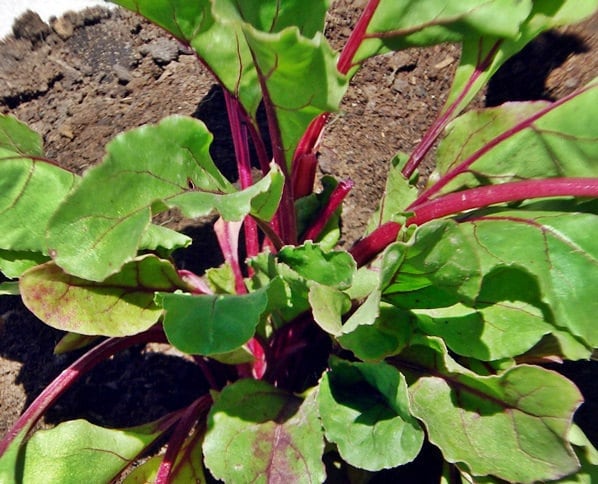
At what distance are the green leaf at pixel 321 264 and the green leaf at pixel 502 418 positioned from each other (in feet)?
0.54

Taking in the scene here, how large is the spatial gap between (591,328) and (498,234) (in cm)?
16

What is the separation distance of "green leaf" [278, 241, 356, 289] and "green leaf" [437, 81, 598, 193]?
0.31 meters

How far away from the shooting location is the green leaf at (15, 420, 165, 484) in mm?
945

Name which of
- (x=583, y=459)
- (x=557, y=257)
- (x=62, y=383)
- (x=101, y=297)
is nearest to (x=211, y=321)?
(x=101, y=297)

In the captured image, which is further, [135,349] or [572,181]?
[135,349]

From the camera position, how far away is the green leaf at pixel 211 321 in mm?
787

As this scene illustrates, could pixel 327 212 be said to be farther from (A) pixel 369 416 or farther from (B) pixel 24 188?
(B) pixel 24 188

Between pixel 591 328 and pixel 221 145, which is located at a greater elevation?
pixel 221 145

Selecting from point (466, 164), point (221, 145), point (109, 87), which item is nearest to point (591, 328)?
point (466, 164)

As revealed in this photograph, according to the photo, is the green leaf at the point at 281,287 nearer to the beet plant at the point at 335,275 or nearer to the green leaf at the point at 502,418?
the beet plant at the point at 335,275

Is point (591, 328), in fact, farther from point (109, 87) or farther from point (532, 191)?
point (109, 87)

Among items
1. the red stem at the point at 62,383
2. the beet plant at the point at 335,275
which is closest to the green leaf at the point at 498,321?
the beet plant at the point at 335,275

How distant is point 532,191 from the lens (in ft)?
2.83

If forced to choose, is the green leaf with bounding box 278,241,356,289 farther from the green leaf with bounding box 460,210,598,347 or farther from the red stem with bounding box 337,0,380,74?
the red stem with bounding box 337,0,380,74
